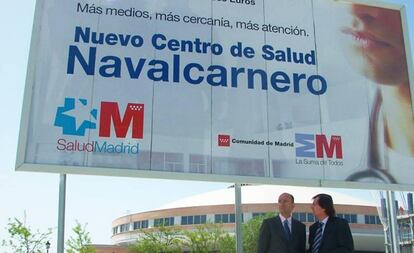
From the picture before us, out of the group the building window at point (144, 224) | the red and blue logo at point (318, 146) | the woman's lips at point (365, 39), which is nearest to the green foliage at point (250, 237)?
the building window at point (144, 224)

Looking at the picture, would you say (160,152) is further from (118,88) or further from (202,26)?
(202,26)

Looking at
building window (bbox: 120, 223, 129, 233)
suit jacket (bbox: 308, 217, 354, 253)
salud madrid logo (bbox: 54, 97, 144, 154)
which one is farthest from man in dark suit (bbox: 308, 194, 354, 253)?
building window (bbox: 120, 223, 129, 233)

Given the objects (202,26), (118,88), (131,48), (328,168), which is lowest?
(328,168)

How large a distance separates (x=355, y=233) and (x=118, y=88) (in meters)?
49.9

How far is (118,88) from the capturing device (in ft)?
18.2

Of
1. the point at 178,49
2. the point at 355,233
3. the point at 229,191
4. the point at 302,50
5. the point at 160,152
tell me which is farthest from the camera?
the point at 229,191

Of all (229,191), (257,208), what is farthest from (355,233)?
(229,191)

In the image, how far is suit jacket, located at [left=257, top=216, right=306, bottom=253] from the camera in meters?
4.81

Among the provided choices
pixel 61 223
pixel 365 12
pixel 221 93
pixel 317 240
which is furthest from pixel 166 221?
A: pixel 317 240

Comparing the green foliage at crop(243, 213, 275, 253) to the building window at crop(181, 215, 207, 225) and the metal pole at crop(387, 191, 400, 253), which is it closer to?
the building window at crop(181, 215, 207, 225)

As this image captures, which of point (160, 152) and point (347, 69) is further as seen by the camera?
point (347, 69)

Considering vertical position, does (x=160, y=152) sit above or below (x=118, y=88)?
below

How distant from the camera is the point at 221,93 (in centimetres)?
590

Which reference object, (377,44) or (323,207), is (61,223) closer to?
(323,207)
